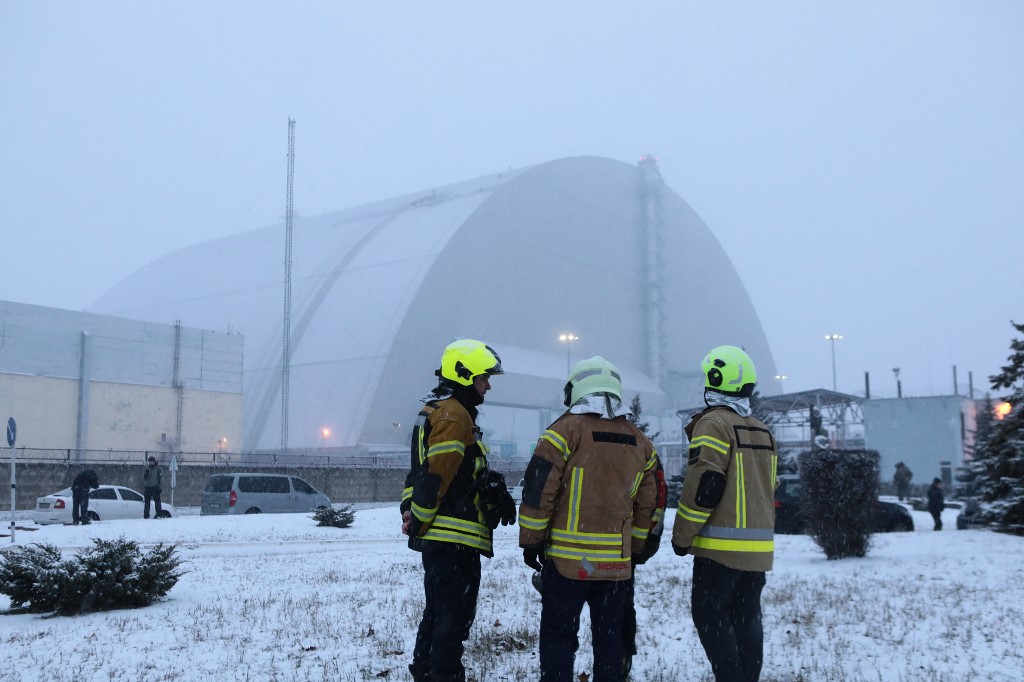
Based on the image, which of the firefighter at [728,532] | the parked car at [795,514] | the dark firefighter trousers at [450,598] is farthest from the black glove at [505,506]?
the parked car at [795,514]

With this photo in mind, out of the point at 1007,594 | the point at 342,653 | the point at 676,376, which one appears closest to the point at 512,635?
the point at 342,653

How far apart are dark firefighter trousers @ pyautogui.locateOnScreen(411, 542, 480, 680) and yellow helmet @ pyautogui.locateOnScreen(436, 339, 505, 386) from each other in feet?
3.32

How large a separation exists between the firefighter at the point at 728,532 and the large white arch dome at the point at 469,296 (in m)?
41.1

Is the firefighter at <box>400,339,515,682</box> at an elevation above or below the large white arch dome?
below

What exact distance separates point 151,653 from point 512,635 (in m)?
2.80

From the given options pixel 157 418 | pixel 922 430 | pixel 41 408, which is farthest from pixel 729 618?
pixel 922 430

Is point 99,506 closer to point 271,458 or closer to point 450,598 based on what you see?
point 271,458

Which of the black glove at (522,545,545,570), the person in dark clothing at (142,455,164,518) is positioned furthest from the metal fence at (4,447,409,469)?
the black glove at (522,545,545,570)

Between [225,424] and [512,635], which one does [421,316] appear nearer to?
[225,424]

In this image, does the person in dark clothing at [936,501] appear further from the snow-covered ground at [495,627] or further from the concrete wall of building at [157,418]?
the concrete wall of building at [157,418]

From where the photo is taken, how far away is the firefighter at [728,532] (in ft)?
18.5

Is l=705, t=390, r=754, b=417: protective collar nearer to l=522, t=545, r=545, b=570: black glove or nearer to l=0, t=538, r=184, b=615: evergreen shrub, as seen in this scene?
l=522, t=545, r=545, b=570: black glove

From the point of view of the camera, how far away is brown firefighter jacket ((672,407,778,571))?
5.67 metres

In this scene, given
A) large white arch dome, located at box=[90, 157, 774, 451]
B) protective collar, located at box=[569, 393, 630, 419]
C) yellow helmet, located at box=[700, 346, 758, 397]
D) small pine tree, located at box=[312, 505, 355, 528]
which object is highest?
large white arch dome, located at box=[90, 157, 774, 451]
